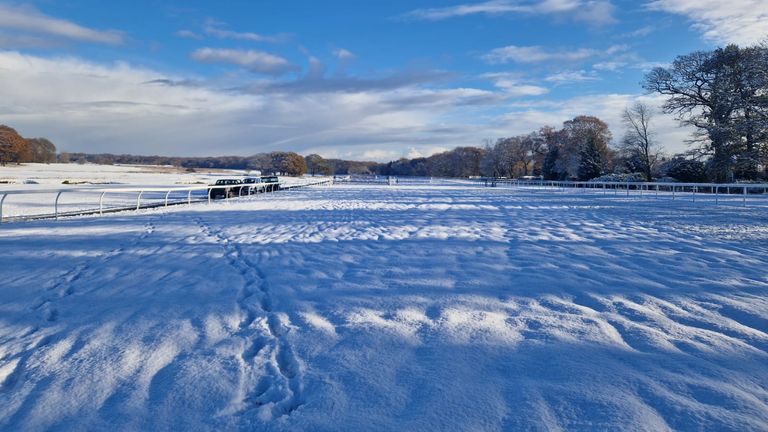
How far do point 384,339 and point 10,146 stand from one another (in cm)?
10342

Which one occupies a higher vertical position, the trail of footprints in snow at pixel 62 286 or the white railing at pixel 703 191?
the white railing at pixel 703 191

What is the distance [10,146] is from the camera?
82125 mm

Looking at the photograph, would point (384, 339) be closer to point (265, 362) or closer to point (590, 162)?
point (265, 362)

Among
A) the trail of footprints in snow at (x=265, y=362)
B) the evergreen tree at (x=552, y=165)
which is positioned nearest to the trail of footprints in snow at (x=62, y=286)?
the trail of footprints in snow at (x=265, y=362)

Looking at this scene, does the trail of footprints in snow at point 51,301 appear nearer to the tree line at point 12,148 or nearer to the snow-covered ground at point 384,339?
the snow-covered ground at point 384,339

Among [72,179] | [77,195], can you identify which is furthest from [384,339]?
[72,179]

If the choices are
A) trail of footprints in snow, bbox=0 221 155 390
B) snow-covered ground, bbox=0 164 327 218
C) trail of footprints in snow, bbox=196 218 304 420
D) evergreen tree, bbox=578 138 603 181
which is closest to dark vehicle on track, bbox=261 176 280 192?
snow-covered ground, bbox=0 164 327 218

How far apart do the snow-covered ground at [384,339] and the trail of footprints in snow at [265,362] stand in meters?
0.02

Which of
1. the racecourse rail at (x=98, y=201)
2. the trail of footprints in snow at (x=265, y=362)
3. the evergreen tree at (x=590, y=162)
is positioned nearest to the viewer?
the trail of footprints in snow at (x=265, y=362)

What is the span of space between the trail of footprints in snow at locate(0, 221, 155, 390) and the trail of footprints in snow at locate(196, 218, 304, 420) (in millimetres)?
1527

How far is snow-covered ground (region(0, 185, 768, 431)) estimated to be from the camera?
9.03 ft

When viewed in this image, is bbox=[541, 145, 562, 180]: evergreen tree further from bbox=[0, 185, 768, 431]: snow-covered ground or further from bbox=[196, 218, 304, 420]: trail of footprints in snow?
bbox=[196, 218, 304, 420]: trail of footprints in snow

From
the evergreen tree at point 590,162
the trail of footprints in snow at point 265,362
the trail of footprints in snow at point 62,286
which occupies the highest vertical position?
the evergreen tree at point 590,162

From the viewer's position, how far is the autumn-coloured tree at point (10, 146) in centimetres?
8100
